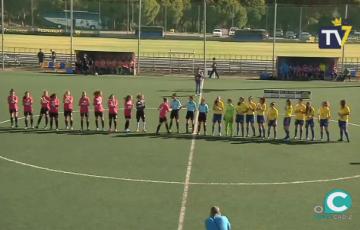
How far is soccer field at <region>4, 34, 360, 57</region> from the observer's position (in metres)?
74.6

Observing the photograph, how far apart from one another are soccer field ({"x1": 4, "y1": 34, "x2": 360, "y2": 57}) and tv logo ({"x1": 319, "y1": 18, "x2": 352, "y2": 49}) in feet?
61.1

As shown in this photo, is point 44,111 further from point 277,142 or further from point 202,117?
point 277,142

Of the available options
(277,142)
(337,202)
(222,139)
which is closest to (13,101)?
(222,139)

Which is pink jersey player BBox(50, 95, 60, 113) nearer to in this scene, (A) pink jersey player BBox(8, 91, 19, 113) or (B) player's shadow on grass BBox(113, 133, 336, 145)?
(A) pink jersey player BBox(8, 91, 19, 113)

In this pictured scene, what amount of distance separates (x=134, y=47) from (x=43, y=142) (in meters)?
56.6

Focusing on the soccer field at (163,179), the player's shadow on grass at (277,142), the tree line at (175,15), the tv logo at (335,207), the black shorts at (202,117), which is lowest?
the tv logo at (335,207)

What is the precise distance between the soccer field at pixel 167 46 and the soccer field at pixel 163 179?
155 feet

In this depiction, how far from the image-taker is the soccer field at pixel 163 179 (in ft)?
47.2

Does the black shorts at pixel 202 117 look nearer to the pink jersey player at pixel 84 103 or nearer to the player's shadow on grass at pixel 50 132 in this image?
the player's shadow on grass at pixel 50 132

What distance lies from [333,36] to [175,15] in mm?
33446

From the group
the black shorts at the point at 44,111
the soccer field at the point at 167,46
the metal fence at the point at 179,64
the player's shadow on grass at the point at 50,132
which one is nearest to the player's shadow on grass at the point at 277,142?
the player's shadow on grass at the point at 50,132

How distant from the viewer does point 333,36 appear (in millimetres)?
52000

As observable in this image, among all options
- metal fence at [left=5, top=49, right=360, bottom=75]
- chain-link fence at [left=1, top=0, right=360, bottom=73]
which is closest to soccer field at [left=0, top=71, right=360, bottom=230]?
metal fence at [left=5, top=49, right=360, bottom=75]

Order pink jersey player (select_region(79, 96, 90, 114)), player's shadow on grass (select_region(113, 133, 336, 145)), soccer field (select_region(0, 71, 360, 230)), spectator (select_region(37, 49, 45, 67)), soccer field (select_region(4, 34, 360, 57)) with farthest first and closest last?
soccer field (select_region(4, 34, 360, 57)) < spectator (select_region(37, 49, 45, 67)) < pink jersey player (select_region(79, 96, 90, 114)) < player's shadow on grass (select_region(113, 133, 336, 145)) < soccer field (select_region(0, 71, 360, 230))
